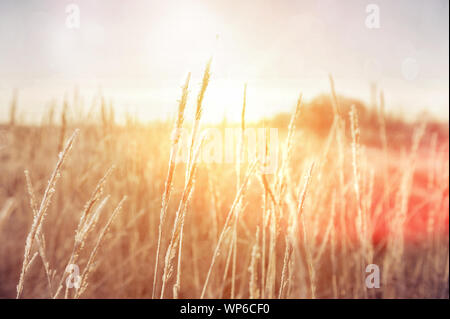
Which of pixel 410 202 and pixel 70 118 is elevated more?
pixel 70 118

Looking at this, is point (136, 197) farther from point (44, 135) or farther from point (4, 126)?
point (4, 126)

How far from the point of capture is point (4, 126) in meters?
1.75

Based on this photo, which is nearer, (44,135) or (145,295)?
(145,295)

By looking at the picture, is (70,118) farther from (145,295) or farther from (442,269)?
(442,269)

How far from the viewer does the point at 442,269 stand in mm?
1356

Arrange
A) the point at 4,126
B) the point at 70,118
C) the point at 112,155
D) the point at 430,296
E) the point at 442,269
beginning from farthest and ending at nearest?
the point at 4,126 → the point at 70,118 → the point at 112,155 → the point at 442,269 → the point at 430,296

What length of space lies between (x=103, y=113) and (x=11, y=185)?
84cm

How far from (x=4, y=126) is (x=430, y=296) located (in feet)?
7.14

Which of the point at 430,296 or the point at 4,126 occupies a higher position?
the point at 4,126
